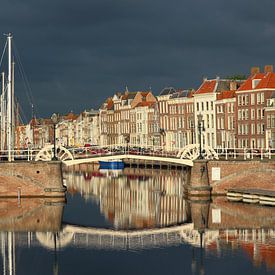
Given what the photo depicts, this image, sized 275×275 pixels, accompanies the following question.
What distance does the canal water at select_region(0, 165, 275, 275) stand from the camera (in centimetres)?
3872

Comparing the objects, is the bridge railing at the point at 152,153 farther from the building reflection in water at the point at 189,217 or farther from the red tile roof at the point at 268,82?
the red tile roof at the point at 268,82

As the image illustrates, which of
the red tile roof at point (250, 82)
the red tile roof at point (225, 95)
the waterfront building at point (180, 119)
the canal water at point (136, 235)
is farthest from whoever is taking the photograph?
the waterfront building at point (180, 119)

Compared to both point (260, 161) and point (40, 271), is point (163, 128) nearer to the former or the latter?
point (260, 161)

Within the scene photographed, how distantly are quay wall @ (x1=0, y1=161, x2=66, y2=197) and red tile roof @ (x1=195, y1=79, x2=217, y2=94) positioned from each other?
185ft

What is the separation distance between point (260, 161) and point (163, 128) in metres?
71.1

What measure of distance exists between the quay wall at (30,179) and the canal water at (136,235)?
3.32 ft

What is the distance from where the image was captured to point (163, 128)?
133 meters

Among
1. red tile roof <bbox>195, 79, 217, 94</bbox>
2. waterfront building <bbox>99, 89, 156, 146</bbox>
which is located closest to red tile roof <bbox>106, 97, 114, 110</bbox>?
waterfront building <bbox>99, 89, 156, 146</bbox>

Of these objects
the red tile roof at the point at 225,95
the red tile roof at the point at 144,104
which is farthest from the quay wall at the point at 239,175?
the red tile roof at the point at 144,104

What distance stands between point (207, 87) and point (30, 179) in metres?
59.1

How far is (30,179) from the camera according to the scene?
6156 cm

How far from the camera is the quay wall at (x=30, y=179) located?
201 ft

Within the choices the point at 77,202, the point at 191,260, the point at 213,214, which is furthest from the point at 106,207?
the point at 191,260

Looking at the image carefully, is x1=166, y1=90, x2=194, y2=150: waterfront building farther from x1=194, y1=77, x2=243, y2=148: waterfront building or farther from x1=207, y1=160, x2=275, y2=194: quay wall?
x1=207, y1=160, x2=275, y2=194: quay wall
